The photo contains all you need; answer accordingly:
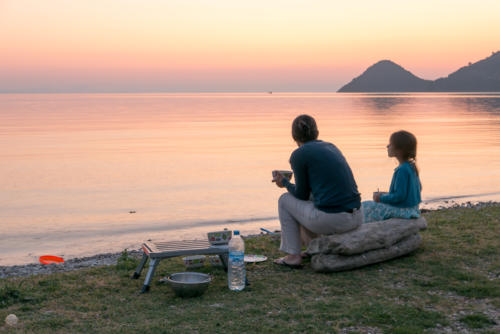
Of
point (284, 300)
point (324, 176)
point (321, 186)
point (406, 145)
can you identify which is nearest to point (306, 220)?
point (321, 186)

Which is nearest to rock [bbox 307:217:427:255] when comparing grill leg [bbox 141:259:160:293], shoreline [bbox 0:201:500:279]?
grill leg [bbox 141:259:160:293]

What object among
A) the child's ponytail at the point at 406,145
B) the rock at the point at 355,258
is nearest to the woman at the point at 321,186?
the rock at the point at 355,258

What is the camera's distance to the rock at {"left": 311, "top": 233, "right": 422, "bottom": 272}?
6.77m

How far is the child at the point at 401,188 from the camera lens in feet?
23.1

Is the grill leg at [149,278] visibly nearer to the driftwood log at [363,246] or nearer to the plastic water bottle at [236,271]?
the plastic water bottle at [236,271]

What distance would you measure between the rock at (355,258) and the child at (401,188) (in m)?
0.42

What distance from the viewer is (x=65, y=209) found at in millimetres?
14141

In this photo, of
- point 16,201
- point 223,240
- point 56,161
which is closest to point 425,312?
point 223,240

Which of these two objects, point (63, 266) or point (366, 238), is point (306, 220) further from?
point (63, 266)

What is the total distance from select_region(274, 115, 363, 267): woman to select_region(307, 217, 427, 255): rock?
0.10 m

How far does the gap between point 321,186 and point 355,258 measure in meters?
1.05

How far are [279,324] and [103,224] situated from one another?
27.3ft

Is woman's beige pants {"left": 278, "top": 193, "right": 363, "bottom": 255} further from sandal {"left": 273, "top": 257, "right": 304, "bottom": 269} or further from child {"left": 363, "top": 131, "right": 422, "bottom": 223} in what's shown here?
child {"left": 363, "top": 131, "right": 422, "bottom": 223}

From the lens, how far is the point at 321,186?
261 inches
